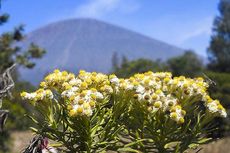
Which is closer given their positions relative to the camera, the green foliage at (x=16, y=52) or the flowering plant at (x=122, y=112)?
the flowering plant at (x=122, y=112)

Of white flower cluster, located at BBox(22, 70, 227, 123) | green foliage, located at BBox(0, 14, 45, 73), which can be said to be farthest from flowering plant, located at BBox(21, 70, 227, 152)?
green foliage, located at BBox(0, 14, 45, 73)

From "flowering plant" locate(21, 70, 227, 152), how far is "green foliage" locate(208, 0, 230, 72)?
6433 centimetres

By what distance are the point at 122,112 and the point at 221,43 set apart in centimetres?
7972

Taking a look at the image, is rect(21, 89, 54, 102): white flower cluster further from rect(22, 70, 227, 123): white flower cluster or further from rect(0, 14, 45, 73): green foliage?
rect(0, 14, 45, 73): green foliage

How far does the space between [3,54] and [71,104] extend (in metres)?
13.7

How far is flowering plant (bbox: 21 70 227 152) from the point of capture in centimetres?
260

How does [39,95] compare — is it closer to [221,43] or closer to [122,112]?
[122,112]

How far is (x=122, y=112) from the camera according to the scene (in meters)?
2.70

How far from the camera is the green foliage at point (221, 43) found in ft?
226

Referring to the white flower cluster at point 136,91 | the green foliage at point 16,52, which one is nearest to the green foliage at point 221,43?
the green foliage at point 16,52

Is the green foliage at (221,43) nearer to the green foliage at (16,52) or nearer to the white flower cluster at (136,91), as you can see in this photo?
the green foliage at (16,52)

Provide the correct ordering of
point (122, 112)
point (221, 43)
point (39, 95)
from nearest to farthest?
point (39, 95)
point (122, 112)
point (221, 43)

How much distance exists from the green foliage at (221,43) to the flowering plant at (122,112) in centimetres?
6433

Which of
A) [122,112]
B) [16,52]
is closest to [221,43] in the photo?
[16,52]
